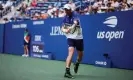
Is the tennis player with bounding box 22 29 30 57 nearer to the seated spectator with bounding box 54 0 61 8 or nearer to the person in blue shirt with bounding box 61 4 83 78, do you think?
the seated spectator with bounding box 54 0 61 8

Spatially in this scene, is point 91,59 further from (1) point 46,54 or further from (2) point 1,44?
(2) point 1,44

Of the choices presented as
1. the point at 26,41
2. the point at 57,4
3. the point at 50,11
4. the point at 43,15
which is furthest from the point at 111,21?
the point at 43,15

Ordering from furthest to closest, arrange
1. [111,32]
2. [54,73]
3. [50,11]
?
[50,11] < [111,32] < [54,73]

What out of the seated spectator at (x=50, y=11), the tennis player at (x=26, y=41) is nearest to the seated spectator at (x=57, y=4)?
the seated spectator at (x=50, y=11)

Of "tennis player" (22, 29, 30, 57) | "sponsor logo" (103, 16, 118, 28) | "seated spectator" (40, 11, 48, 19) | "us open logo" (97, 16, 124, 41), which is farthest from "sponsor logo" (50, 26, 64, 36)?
"sponsor logo" (103, 16, 118, 28)

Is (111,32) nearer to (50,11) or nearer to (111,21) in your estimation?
(111,21)

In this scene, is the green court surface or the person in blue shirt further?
the person in blue shirt

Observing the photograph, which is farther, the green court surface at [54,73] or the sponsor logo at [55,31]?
the sponsor logo at [55,31]

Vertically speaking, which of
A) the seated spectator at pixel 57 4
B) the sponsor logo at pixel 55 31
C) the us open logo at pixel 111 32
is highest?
the seated spectator at pixel 57 4

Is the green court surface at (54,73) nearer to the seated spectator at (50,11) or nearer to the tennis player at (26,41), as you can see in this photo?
the tennis player at (26,41)

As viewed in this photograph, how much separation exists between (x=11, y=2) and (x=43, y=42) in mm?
10274

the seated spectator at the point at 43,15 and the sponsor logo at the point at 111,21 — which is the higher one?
the sponsor logo at the point at 111,21

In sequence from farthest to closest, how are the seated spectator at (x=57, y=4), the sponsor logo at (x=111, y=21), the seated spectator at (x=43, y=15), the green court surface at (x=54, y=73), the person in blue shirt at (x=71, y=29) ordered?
the seated spectator at (x=57, y=4) → the seated spectator at (x=43, y=15) → the sponsor logo at (x=111, y=21) → the person in blue shirt at (x=71, y=29) → the green court surface at (x=54, y=73)

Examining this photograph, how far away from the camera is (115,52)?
37.3 feet
